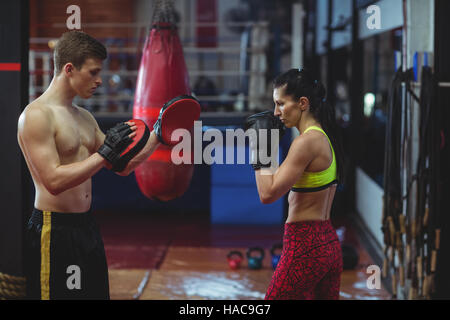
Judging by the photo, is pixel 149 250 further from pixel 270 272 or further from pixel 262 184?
pixel 262 184

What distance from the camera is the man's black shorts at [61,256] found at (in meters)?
2.11

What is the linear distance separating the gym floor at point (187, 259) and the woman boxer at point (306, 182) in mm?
1762

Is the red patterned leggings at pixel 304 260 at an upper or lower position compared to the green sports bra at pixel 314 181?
lower

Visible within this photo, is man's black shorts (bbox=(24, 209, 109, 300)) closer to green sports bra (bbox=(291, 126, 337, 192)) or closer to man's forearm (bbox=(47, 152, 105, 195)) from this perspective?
man's forearm (bbox=(47, 152, 105, 195))

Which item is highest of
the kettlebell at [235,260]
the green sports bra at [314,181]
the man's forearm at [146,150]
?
the man's forearm at [146,150]

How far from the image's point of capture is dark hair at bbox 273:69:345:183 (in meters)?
2.03

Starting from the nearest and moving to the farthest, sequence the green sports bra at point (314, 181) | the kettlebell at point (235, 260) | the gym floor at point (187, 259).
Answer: the green sports bra at point (314, 181) → the gym floor at point (187, 259) → the kettlebell at point (235, 260)

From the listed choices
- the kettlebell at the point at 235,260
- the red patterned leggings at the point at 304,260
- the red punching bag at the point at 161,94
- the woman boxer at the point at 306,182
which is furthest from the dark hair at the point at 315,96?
the kettlebell at the point at 235,260

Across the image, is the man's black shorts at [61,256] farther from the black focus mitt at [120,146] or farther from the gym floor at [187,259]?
the gym floor at [187,259]

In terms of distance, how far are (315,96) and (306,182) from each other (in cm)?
33

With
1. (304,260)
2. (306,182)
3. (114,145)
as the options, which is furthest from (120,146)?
(304,260)

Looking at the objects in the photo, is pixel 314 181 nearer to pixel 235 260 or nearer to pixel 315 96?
pixel 315 96

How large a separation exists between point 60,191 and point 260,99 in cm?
439
